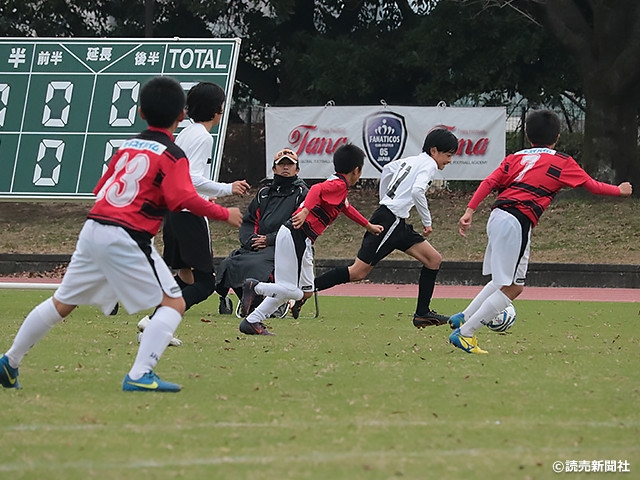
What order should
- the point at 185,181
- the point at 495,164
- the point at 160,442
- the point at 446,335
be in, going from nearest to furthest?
the point at 160,442 < the point at 185,181 < the point at 446,335 < the point at 495,164

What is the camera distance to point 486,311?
8336 mm

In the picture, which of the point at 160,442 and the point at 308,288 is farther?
the point at 308,288

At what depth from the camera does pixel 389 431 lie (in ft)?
17.0

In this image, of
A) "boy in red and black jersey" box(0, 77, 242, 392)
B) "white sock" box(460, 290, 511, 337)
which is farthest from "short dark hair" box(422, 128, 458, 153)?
"boy in red and black jersey" box(0, 77, 242, 392)

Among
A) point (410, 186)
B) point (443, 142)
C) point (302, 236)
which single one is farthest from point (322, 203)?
point (443, 142)

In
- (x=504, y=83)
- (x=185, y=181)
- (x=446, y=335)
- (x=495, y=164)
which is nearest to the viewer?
(x=185, y=181)

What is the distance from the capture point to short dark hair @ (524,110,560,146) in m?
8.71

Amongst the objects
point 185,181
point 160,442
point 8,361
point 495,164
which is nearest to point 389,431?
point 160,442

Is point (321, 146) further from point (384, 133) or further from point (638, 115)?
point (638, 115)

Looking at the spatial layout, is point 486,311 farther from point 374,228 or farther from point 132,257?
point 132,257

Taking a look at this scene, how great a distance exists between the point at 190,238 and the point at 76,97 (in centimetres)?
605

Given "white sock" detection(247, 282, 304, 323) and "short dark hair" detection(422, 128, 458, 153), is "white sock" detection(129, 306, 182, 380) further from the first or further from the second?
"short dark hair" detection(422, 128, 458, 153)

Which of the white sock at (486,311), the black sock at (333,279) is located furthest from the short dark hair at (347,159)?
the white sock at (486,311)

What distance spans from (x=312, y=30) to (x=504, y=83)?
4882 millimetres
